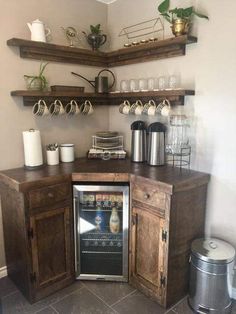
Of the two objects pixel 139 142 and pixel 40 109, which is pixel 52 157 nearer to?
pixel 40 109

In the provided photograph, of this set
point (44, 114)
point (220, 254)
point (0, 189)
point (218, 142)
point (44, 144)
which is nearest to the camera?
point (220, 254)

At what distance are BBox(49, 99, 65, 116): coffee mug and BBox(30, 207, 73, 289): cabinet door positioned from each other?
0.84 m

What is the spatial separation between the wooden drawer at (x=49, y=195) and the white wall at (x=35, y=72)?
19.3 inches

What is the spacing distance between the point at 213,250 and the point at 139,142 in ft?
3.40

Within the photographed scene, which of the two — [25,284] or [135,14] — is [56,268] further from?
[135,14]

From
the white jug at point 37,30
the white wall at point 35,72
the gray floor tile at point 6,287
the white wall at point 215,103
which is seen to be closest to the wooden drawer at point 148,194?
the white wall at point 215,103

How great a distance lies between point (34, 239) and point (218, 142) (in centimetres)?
150

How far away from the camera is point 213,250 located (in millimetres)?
1837

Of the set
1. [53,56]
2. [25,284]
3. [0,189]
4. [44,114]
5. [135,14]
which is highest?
[135,14]

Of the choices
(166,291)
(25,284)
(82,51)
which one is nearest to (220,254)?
(166,291)

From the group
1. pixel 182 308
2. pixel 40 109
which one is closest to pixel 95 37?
pixel 40 109

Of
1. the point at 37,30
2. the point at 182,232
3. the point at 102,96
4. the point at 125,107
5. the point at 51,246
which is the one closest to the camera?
the point at 182,232

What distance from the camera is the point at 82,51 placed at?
7.93 ft

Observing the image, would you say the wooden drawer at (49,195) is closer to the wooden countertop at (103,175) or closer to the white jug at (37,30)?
the wooden countertop at (103,175)
